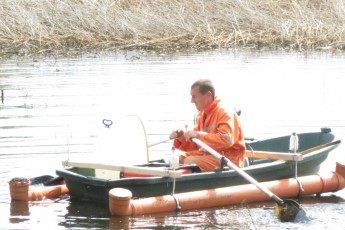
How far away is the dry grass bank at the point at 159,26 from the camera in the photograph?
29.4 m

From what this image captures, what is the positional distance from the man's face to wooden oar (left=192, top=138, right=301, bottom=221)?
0.59m

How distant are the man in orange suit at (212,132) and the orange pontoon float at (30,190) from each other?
1.51m

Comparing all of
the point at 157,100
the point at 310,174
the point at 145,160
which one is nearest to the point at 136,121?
the point at 145,160

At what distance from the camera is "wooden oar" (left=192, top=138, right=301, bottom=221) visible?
11080 mm

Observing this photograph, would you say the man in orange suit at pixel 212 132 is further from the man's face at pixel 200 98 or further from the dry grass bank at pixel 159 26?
the dry grass bank at pixel 159 26

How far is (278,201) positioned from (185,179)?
3.59 ft

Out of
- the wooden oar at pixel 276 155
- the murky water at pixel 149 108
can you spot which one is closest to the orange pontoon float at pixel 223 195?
the murky water at pixel 149 108

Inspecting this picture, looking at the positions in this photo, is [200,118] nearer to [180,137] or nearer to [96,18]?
[180,137]

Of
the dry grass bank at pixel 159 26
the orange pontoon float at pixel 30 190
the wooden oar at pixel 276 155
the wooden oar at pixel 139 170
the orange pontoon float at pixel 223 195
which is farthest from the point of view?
the dry grass bank at pixel 159 26

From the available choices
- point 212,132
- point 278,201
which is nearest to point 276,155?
point 212,132

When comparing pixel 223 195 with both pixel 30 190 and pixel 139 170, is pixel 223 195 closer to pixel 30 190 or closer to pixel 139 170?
pixel 139 170

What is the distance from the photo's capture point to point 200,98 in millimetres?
11867

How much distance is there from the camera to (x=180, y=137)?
12.1 metres

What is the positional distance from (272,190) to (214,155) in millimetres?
917
